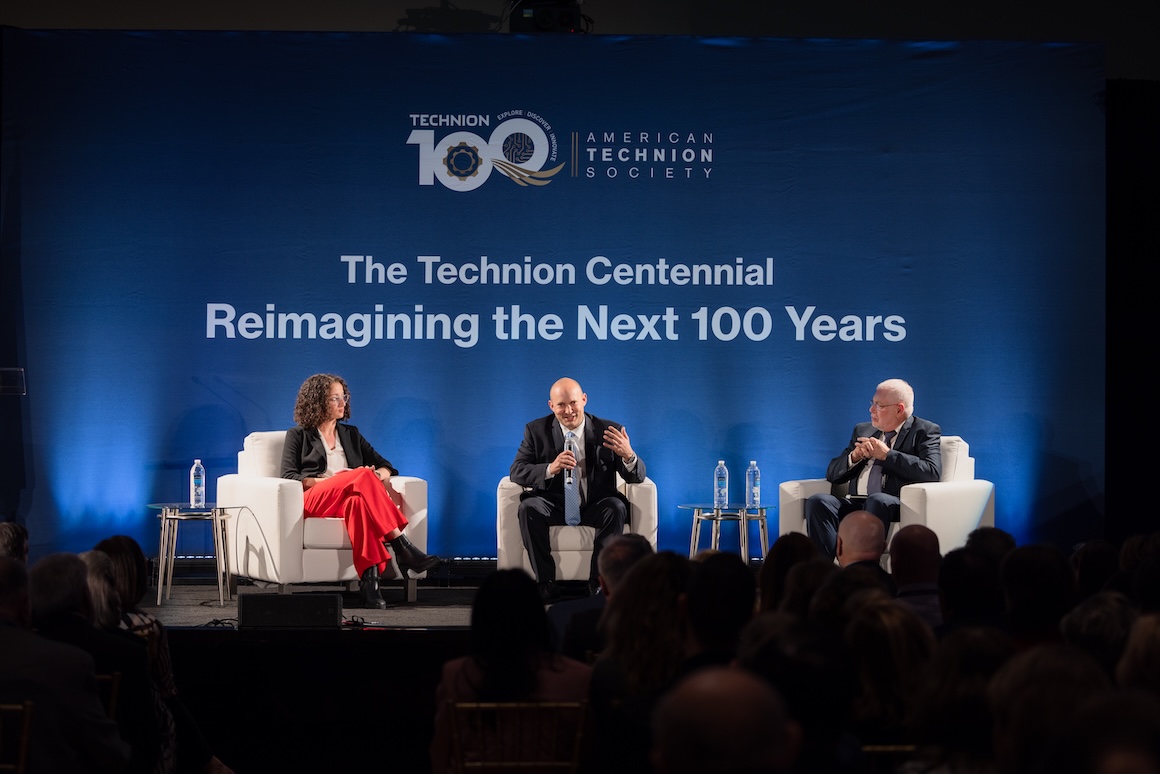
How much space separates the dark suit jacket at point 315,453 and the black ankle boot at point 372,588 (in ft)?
1.93

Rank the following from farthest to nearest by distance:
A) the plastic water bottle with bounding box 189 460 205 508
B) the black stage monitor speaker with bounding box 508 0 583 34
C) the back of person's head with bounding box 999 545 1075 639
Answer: the black stage monitor speaker with bounding box 508 0 583 34 → the plastic water bottle with bounding box 189 460 205 508 → the back of person's head with bounding box 999 545 1075 639

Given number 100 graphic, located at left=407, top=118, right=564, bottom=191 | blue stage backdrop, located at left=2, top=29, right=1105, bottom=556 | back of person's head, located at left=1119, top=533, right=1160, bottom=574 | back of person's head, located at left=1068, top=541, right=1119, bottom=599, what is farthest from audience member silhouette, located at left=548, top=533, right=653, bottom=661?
number 100 graphic, located at left=407, top=118, right=564, bottom=191

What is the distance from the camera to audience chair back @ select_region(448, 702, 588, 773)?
2.50 meters

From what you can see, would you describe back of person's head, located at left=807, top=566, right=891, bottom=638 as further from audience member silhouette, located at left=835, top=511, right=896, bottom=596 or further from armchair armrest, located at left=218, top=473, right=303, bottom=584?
armchair armrest, located at left=218, top=473, right=303, bottom=584

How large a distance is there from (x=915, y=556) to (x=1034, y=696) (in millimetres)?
1875

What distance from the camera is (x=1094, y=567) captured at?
365 centimetres

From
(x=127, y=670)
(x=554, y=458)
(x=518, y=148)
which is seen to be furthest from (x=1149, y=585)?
(x=518, y=148)

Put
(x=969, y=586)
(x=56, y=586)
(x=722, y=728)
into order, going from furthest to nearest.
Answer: (x=969, y=586)
(x=56, y=586)
(x=722, y=728)

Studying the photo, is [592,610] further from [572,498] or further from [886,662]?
[572,498]

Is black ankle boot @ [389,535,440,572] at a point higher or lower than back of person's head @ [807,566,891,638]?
lower

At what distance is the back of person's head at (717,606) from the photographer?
2492 millimetres

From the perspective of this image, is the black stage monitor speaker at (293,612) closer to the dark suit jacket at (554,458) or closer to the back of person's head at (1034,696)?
the dark suit jacket at (554,458)

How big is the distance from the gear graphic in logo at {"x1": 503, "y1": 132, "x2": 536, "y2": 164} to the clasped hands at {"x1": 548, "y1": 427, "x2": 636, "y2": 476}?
5.65 ft

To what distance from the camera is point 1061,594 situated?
2.82 m
